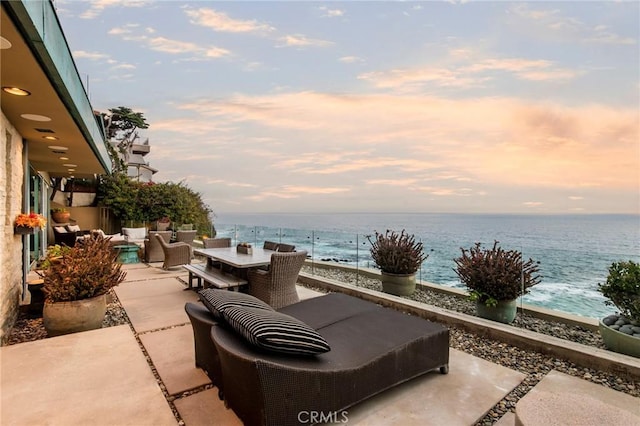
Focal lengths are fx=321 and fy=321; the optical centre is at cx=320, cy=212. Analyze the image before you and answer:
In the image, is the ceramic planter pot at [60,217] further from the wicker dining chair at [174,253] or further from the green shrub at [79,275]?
the green shrub at [79,275]

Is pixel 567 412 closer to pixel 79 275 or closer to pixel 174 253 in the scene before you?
pixel 79 275

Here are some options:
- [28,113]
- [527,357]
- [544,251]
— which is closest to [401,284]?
[544,251]

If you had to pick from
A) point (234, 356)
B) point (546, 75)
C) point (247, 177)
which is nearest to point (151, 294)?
point (234, 356)

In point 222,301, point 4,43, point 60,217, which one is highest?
point 4,43

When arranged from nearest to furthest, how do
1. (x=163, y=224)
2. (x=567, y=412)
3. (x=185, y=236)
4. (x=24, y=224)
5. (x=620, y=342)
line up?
(x=567, y=412) → (x=620, y=342) → (x=24, y=224) → (x=185, y=236) → (x=163, y=224)

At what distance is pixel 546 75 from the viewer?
5.90m

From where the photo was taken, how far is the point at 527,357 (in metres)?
2.95

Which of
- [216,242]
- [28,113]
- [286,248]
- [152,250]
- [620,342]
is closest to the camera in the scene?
[620,342]

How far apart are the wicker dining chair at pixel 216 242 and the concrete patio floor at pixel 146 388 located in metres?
2.98

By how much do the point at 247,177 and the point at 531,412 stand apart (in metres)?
16.4

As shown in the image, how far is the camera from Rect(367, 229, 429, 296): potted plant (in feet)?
15.9

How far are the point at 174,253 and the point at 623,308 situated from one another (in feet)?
23.5

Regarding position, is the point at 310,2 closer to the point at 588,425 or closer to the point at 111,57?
the point at 111,57

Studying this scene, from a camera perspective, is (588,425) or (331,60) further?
(331,60)
